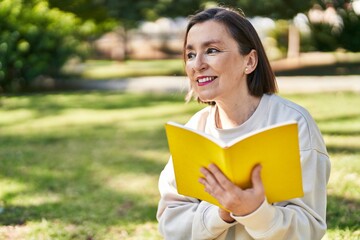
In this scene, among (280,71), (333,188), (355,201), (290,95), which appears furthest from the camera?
(280,71)

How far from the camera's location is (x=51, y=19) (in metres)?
12.0

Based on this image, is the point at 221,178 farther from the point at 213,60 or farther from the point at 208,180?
the point at 213,60

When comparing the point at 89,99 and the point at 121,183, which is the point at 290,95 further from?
the point at 121,183

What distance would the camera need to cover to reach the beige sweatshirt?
1871 millimetres

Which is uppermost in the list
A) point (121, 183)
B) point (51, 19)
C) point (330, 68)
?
point (51, 19)

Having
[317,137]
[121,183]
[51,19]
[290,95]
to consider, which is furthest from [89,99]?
[317,137]

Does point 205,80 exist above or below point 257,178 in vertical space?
above

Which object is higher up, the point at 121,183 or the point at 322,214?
the point at 322,214

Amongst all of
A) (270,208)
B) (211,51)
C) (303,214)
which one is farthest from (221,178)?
(211,51)

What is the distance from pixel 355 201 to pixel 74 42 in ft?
30.8

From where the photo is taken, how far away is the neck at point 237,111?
7.29 ft

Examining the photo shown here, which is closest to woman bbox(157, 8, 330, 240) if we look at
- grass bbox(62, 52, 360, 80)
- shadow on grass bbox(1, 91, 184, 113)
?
shadow on grass bbox(1, 91, 184, 113)

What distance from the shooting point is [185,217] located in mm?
2201

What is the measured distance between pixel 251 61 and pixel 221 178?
62 centimetres
